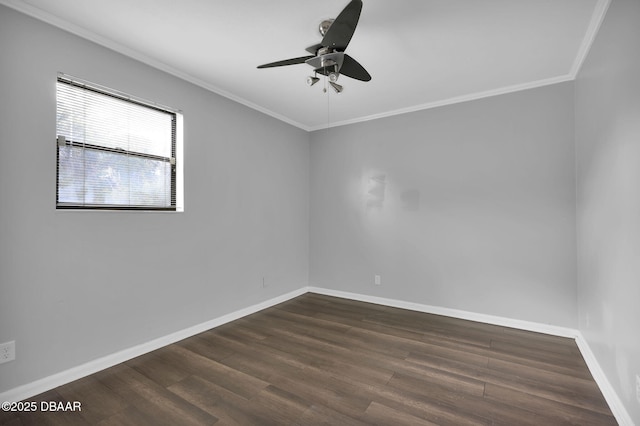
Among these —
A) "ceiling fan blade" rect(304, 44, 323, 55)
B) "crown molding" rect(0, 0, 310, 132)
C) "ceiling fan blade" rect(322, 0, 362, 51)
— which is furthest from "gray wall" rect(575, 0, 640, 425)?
"crown molding" rect(0, 0, 310, 132)

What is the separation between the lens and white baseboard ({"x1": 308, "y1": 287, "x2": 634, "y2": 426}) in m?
1.85

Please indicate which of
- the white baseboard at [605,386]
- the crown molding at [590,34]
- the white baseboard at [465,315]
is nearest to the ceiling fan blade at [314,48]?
the crown molding at [590,34]

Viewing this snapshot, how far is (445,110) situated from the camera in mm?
3682

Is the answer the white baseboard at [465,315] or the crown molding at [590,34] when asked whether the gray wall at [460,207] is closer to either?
the white baseboard at [465,315]

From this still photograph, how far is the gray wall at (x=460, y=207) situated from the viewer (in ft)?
10.1

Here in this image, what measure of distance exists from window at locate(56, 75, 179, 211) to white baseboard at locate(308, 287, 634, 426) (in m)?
2.86

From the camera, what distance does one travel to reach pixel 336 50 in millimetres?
2012

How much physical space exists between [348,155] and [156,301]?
3.11 m

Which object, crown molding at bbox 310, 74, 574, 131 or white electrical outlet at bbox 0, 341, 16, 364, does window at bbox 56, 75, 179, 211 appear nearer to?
white electrical outlet at bbox 0, 341, 16, 364

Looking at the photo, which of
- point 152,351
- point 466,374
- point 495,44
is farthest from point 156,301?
point 495,44

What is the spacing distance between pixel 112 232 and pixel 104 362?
105 cm

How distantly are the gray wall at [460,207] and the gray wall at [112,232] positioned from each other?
3.79 feet

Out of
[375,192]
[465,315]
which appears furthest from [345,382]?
[375,192]

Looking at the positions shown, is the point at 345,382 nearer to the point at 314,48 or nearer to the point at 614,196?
the point at 614,196
